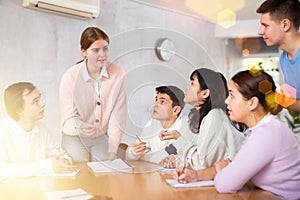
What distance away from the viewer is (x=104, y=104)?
1206 millimetres

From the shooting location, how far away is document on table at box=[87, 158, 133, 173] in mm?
1178

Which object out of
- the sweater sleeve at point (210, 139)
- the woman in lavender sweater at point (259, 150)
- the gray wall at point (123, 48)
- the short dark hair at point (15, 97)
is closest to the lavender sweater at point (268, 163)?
the woman in lavender sweater at point (259, 150)

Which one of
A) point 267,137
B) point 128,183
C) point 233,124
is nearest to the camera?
point 267,137

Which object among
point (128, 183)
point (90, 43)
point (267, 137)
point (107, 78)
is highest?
point (90, 43)

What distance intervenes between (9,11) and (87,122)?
1.30 feet

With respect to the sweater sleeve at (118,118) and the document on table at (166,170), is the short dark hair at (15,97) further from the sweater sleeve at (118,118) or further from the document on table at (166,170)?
the document on table at (166,170)

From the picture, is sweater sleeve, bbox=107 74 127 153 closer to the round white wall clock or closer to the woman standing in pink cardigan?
the woman standing in pink cardigan

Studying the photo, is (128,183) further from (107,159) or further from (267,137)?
(267,137)

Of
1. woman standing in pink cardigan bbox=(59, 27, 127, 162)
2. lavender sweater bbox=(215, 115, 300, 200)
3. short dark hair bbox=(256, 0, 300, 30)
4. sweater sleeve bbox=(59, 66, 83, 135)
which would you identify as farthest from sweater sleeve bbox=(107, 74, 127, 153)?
short dark hair bbox=(256, 0, 300, 30)

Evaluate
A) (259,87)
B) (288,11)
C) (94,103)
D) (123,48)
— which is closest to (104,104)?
(94,103)

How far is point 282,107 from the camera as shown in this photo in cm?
120

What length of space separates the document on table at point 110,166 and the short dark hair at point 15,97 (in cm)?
27

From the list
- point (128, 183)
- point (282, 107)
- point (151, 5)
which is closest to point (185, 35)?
point (151, 5)

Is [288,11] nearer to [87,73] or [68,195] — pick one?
[87,73]
